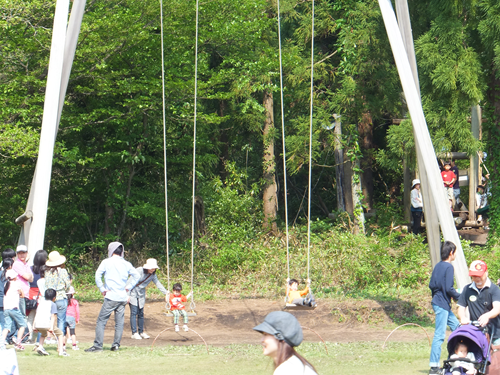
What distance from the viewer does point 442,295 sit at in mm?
8453

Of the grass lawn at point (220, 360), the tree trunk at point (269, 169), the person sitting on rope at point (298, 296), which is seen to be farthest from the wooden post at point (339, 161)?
the grass lawn at point (220, 360)

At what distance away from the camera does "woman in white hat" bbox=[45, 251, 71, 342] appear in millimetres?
9547

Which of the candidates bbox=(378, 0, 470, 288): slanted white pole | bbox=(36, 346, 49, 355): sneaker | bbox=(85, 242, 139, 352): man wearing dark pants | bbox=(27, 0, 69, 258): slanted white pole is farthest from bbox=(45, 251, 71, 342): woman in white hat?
bbox=(378, 0, 470, 288): slanted white pole

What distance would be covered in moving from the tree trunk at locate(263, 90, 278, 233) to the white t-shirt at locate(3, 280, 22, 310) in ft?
43.2

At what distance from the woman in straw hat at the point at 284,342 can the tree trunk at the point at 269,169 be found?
737 inches

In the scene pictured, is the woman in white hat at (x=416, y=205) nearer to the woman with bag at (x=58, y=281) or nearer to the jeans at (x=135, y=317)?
the jeans at (x=135, y=317)

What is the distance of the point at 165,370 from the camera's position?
29.1 ft

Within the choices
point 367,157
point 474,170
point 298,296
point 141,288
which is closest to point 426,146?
point 298,296

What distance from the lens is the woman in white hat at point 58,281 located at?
31.3ft

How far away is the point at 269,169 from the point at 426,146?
38.1 ft

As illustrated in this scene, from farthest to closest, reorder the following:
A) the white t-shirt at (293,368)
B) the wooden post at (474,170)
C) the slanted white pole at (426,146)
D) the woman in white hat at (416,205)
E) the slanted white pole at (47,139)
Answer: the wooden post at (474,170), the woman in white hat at (416,205), the slanted white pole at (426,146), the slanted white pole at (47,139), the white t-shirt at (293,368)

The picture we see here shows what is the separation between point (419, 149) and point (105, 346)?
6142 mm

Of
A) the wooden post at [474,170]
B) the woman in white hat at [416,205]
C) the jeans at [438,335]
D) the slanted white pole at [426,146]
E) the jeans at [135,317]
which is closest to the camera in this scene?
the jeans at [438,335]

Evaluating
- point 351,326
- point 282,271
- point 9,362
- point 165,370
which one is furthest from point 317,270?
point 9,362
